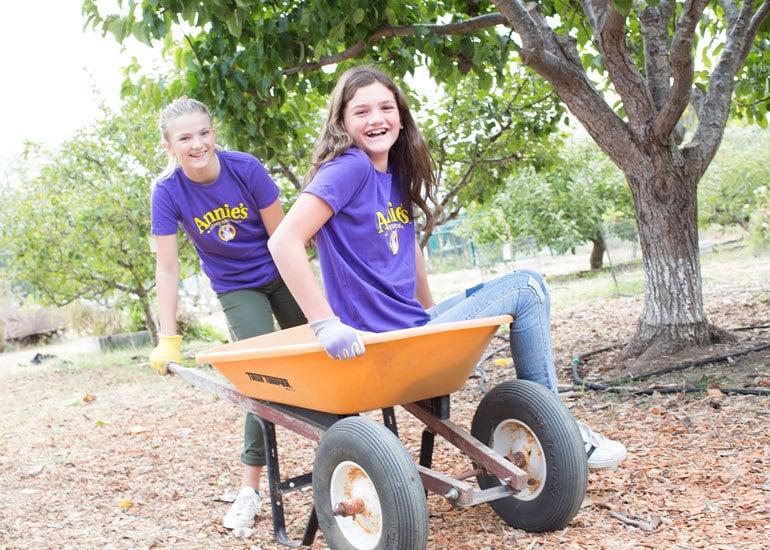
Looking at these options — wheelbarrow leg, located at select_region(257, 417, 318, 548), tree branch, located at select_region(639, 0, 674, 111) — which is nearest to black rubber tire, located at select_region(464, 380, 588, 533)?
wheelbarrow leg, located at select_region(257, 417, 318, 548)

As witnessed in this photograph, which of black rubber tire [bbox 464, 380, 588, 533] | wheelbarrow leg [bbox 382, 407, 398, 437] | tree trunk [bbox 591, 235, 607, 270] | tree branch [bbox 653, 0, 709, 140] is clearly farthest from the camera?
tree trunk [bbox 591, 235, 607, 270]

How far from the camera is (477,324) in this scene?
6.59 feet

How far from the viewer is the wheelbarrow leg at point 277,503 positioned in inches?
93.4

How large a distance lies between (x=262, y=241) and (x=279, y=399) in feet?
2.29

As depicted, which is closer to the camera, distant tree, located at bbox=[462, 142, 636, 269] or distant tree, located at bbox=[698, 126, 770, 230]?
distant tree, located at bbox=[462, 142, 636, 269]

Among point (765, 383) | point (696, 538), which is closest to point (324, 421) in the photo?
point (696, 538)

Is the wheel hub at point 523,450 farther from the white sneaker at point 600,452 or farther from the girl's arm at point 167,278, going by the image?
the girl's arm at point 167,278

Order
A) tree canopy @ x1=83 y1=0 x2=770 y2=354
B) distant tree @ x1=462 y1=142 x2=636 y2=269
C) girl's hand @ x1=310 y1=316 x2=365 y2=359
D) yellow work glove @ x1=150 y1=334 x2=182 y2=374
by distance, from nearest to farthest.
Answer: girl's hand @ x1=310 y1=316 x2=365 y2=359
yellow work glove @ x1=150 y1=334 x2=182 y2=374
tree canopy @ x1=83 y1=0 x2=770 y2=354
distant tree @ x1=462 y1=142 x2=636 y2=269

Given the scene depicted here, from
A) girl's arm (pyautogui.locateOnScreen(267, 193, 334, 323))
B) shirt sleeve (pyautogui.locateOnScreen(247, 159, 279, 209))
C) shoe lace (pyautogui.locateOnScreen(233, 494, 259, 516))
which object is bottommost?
shoe lace (pyautogui.locateOnScreen(233, 494, 259, 516))

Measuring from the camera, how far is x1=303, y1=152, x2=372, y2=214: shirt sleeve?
213cm

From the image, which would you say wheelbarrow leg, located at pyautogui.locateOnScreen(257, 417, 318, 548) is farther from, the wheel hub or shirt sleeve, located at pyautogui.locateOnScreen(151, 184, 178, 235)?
shirt sleeve, located at pyautogui.locateOnScreen(151, 184, 178, 235)

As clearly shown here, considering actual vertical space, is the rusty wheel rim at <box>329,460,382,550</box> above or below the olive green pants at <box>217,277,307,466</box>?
below

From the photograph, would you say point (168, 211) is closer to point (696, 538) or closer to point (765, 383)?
point (696, 538)

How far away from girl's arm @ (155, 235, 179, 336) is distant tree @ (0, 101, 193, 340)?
450 cm
